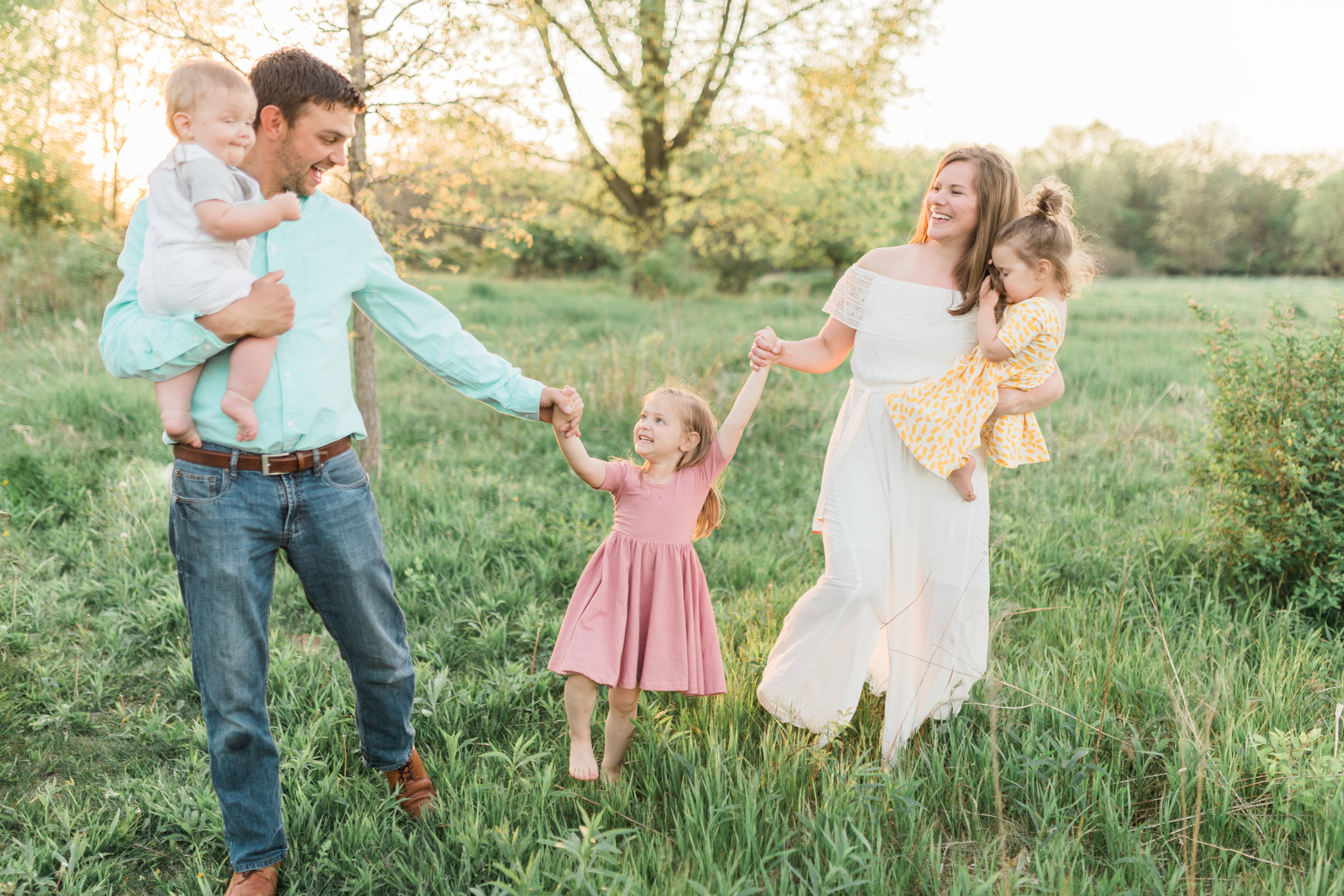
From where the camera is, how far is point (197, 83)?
2000 mm

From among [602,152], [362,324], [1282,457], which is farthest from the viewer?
[602,152]

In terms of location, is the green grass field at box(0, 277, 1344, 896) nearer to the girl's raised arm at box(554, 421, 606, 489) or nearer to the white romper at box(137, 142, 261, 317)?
the girl's raised arm at box(554, 421, 606, 489)

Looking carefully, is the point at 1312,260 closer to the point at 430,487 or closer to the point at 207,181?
the point at 430,487

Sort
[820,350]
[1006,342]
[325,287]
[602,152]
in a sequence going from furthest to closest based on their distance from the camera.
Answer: [602,152] → [820,350] → [1006,342] → [325,287]

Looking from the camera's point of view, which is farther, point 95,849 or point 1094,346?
point 1094,346

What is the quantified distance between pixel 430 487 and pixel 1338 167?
23670 mm

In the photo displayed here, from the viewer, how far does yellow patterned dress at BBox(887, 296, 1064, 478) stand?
2.71 metres

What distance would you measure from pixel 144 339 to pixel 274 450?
0.40 m

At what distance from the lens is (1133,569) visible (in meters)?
4.37

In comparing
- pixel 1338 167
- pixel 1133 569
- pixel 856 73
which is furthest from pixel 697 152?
pixel 1338 167

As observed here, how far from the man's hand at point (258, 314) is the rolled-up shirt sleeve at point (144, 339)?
0.03m

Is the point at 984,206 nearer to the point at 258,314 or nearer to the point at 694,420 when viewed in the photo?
the point at 694,420

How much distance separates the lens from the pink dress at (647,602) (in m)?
2.67

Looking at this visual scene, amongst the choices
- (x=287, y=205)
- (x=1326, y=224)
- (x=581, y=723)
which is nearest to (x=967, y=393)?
(x=581, y=723)
